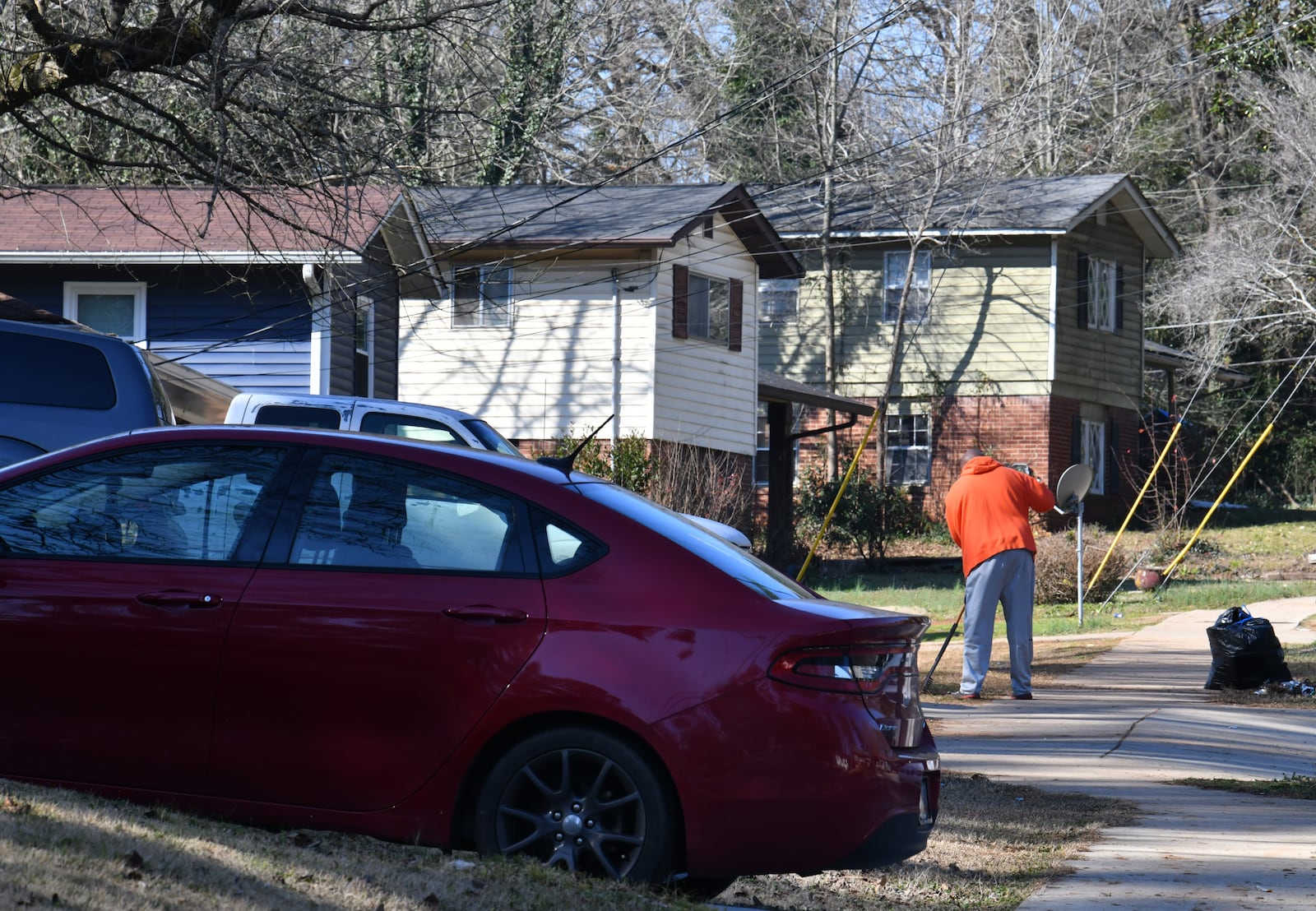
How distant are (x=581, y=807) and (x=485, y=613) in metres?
0.69

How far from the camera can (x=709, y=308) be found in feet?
95.0

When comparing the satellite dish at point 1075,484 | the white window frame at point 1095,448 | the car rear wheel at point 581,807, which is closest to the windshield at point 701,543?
the car rear wheel at point 581,807

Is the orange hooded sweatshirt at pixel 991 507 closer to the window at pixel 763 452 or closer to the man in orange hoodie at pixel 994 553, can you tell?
the man in orange hoodie at pixel 994 553

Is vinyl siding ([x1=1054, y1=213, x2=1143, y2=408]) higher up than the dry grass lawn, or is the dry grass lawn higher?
vinyl siding ([x1=1054, y1=213, x2=1143, y2=408])

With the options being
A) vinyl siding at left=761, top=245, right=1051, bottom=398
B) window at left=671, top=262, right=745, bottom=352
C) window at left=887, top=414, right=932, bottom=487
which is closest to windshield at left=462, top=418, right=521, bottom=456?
window at left=671, top=262, right=745, bottom=352

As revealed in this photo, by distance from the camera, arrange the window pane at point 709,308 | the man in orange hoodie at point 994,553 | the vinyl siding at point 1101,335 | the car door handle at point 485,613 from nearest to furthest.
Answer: the car door handle at point 485,613
the man in orange hoodie at point 994,553
the window pane at point 709,308
the vinyl siding at point 1101,335

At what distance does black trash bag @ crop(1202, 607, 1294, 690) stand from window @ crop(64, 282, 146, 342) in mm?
14151

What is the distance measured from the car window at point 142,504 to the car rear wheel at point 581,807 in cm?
129

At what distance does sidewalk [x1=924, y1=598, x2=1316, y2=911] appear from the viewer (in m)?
6.06

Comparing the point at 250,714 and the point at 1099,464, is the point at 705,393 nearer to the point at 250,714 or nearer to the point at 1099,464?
the point at 1099,464

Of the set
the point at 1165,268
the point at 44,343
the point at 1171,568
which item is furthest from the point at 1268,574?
the point at 44,343

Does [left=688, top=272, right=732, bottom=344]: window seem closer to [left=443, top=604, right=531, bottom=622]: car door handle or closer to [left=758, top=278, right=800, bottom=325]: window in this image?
[left=758, top=278, right=800, bottom=325]: window

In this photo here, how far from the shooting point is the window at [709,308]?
28406 millimetres

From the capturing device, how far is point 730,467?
95.2 ft
